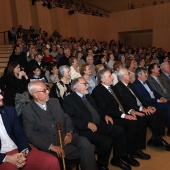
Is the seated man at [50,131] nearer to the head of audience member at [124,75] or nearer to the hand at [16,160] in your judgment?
the hand at [16,160]

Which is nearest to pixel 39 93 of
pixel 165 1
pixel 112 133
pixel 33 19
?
pixel 112 133

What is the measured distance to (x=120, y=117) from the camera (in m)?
3.03

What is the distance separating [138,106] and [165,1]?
13028mm

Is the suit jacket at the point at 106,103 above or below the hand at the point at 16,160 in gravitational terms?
above

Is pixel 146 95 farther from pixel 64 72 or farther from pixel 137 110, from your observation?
pixel 64 72

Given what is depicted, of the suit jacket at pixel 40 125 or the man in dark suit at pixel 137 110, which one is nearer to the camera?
the suit jacket at pixel 40 125

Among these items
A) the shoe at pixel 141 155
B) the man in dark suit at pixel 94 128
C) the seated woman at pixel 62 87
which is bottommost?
the shoe at pixel 141 155

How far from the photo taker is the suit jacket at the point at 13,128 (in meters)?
2.06

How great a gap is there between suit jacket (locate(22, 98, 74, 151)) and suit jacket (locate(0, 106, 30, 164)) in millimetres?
103

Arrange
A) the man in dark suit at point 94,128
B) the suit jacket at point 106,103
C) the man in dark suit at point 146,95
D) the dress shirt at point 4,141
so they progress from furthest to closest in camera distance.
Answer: the man in dark suit at point 146,95 < the suit jacket at point 106,103 < the man in dark suit at point 94,128 < the dress shirt at point 4,141

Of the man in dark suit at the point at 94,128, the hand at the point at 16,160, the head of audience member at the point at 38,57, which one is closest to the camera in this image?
the hand at the point at 16,160

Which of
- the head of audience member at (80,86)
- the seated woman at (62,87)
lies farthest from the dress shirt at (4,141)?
the seated woman at (62,87)

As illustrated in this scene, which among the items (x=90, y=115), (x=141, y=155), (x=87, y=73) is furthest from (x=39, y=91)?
(x=87, y=73)

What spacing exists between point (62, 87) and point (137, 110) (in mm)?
1194
